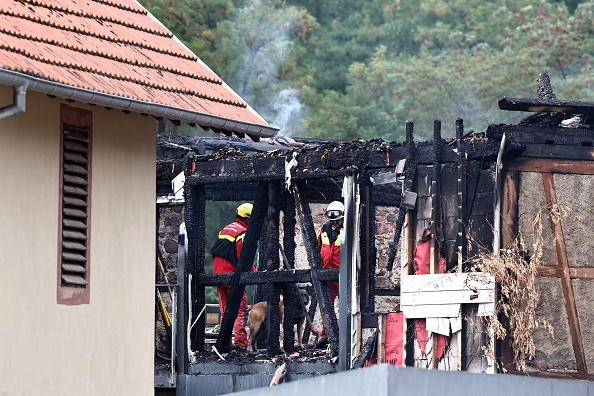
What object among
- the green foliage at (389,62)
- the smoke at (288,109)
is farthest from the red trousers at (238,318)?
the smoke at (288,109)

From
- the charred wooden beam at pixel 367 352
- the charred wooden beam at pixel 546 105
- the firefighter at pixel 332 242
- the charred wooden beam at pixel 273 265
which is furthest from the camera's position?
the firefighter at pixel 332 242

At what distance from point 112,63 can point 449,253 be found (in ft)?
17.8

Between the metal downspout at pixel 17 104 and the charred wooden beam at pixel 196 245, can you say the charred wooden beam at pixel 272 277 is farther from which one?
the metal downspout at pixel 17 104

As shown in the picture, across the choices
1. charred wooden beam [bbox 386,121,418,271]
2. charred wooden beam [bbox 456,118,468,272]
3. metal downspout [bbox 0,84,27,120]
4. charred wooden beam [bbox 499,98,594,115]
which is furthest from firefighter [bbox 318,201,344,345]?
metal downspout [bbox 0,84,27,120]

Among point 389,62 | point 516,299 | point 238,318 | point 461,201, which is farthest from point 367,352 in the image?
point 389,62

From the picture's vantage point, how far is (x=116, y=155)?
1269 centimetres

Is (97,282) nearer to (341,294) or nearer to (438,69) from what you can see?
(341,294)

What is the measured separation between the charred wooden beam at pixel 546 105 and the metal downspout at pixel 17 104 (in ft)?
20.8

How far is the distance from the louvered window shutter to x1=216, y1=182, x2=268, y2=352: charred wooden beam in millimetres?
5672

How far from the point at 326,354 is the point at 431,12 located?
26.1 meters

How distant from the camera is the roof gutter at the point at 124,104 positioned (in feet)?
34.5

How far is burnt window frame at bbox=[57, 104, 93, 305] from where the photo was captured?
1196cm

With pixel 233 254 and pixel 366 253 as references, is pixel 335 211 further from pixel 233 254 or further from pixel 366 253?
pixel 233 254

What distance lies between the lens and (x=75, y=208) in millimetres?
12211
